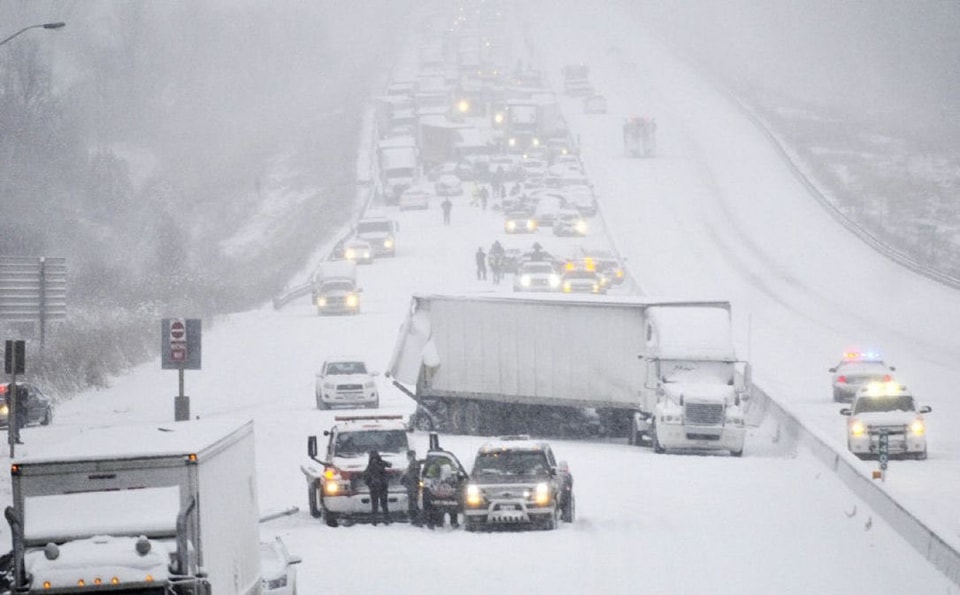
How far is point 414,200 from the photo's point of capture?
98688mm

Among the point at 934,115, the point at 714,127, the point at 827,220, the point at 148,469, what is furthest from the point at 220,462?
the point at 934,115

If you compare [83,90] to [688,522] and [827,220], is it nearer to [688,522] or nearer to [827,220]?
[827,220]

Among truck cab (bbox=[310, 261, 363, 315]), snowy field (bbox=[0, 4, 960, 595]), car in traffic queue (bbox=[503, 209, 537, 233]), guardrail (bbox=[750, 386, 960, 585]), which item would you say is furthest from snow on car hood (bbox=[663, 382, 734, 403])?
car in traffic queue (bbox=[503, 209, 537, 233])

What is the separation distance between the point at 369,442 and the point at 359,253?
52.6 m

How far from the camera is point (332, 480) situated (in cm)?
2445

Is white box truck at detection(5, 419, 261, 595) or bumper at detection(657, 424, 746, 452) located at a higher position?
white box truck at detection(5, 419, 261, 595)

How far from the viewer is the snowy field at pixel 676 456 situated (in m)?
20.6

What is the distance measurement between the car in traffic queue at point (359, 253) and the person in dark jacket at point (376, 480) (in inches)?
2096

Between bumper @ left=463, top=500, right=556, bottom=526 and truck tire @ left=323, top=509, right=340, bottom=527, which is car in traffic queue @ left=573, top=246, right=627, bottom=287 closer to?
truck tire @ left=323, top=509, right=340, bottom=527

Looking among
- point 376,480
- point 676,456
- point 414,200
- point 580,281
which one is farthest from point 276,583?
point 414,200

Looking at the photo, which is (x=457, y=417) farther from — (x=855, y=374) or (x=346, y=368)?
(x=855, y=374)

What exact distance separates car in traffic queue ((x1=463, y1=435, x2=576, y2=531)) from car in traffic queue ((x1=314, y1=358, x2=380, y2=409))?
1644cm

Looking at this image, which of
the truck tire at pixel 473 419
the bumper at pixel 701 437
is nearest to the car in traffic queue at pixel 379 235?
the truck tire at pixel 473 419

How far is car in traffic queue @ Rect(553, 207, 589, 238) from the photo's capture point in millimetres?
82562
